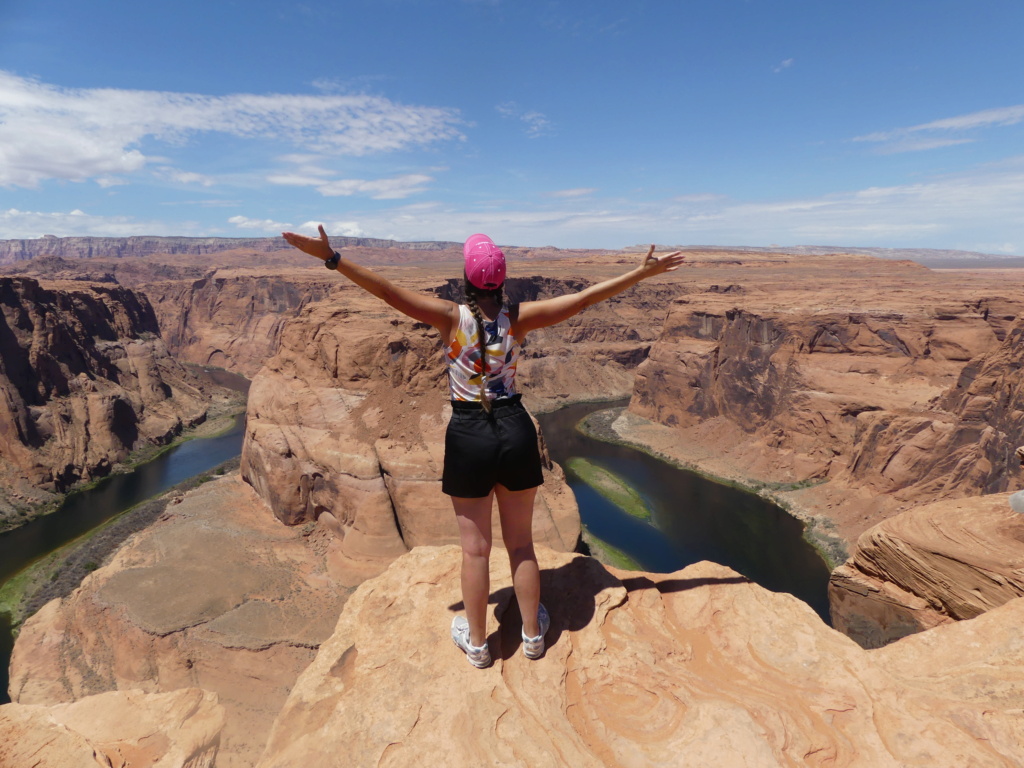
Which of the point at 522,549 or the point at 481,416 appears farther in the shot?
the point at 522,549

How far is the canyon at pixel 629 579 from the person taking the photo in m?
4.03

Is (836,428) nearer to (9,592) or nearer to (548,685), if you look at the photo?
(548,685)

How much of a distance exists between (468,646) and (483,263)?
329 cm

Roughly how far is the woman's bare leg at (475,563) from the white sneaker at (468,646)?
0.18 feet

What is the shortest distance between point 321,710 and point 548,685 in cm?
185

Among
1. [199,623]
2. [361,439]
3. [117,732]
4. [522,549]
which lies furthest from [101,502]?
A: [522,549]

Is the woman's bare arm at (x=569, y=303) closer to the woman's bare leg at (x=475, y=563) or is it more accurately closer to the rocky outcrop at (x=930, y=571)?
the woman's bare leg at (x=475, y=563)

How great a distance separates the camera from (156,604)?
1827 cm

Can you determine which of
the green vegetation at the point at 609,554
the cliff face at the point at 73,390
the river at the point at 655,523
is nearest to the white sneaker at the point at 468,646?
the green vegetation at the point at 609,554

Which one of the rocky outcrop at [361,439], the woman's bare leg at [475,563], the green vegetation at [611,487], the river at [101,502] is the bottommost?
the river at [101,502]

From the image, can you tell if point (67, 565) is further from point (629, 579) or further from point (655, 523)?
point (629, 579)

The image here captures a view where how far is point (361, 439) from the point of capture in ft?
71.4

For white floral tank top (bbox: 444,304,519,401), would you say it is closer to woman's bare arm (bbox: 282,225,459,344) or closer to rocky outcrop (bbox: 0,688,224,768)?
woman's bare arm (bbox: 282,225,459,344)

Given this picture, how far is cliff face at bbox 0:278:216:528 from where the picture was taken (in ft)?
133
